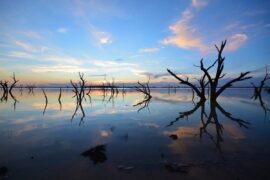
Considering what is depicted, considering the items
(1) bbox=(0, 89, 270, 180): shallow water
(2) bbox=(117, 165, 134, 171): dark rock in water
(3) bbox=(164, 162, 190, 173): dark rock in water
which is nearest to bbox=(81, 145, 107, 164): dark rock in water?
(1) bbox=(0, 89, 270, 180): shallow water

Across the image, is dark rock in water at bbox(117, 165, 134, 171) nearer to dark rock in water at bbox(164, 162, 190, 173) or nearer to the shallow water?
the shallow water

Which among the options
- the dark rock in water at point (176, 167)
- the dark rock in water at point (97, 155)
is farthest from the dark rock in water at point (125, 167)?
the dark rock in water at point (176, 167)

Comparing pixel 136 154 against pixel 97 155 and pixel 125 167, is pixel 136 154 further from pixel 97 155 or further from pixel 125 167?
pixel 97 155

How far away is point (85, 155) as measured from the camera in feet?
18.8

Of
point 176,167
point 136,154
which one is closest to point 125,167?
point 136,154

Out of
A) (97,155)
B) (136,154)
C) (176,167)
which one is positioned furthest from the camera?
(136,154)

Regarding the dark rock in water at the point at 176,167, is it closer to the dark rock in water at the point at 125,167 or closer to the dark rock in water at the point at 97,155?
the dark rock in water at the point at 125,167

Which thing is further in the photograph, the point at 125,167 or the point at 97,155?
the point at 97,155

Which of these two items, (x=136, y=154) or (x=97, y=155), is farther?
(x=136, y=154)

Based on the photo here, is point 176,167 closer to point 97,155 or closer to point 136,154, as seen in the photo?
point 136,154

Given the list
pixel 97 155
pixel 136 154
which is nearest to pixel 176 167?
pixel 136 154

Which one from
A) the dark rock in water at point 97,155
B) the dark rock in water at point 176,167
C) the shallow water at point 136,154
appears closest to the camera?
the shallow water at point 136,154

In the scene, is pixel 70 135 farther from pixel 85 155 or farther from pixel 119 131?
pixel 85 155

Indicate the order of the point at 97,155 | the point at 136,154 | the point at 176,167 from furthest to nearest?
the point at 136,154 → the point at 97,155 → the point at 176,167
